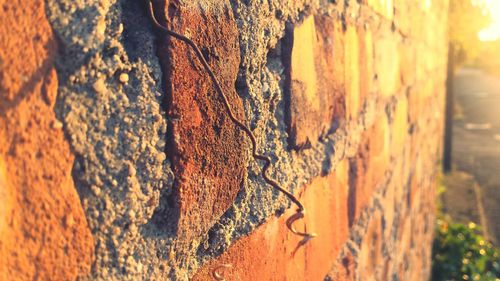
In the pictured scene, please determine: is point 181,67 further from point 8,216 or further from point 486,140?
point 486,140

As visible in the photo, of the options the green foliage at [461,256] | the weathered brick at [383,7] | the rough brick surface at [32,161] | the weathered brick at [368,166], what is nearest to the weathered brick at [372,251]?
the weathered brick at [368,166]

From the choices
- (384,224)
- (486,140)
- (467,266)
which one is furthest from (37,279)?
(486,140)

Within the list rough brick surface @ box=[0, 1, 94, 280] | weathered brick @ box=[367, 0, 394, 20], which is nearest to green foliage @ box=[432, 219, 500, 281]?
weathered brick @ box=[367, 0, 394, 20]

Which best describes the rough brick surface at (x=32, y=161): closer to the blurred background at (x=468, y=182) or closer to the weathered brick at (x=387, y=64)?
the weathered brick at (x=387, y=64)

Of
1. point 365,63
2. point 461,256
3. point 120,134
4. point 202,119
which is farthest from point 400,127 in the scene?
point 461,256

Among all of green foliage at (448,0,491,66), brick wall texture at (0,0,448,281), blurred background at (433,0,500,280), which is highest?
green foliage at (448,0,491,66)

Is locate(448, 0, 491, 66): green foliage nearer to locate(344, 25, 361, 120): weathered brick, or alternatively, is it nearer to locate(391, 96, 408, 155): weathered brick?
locate(391, 96, 408, 155): weathered brick
